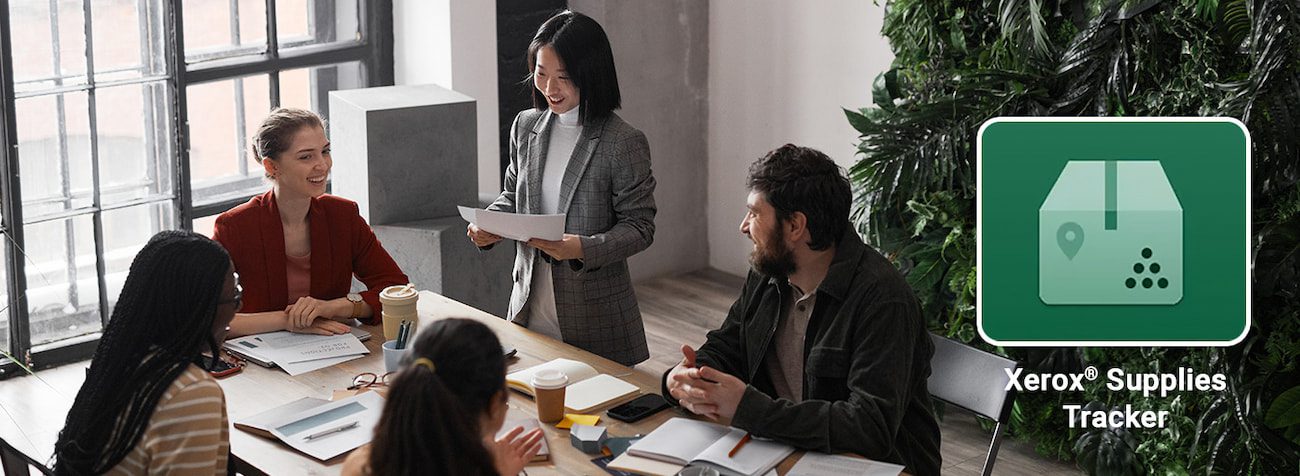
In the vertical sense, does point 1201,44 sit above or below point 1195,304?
above

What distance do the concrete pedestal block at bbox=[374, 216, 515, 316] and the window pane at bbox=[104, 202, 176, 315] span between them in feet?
3.54

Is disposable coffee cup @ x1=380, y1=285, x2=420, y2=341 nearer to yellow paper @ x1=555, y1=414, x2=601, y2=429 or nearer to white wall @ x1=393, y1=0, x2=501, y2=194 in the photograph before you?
yellow paper @ x1=555, y1=414, x2=601, y2=429

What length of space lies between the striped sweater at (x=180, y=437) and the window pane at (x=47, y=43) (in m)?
2.73

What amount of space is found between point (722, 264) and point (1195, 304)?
9.48 ft

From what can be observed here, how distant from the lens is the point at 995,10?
13.8 feet

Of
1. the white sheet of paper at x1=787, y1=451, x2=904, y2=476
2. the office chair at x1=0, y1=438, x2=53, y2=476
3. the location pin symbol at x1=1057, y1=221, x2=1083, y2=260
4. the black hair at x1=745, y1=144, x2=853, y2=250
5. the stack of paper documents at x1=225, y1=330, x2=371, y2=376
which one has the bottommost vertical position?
the office chair at x1=0, y1=438, x2=53, y2=476

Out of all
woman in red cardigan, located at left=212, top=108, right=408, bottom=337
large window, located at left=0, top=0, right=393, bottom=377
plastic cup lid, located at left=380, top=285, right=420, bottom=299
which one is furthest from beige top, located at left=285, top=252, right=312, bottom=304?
large window, located at left=0, top=0, right=393, bottom=377

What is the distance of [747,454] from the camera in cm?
253

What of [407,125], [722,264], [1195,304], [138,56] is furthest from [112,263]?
[1195,304]

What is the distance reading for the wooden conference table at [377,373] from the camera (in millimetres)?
2561

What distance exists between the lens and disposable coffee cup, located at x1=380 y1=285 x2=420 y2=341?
3176 millimetres

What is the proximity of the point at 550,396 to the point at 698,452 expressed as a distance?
1.13 ft

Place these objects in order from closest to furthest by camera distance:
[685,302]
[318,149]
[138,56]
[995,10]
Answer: [318,149] < [995,10] < [138,56] < [685,302]

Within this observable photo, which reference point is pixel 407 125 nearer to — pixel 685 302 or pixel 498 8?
pixel 498 8
